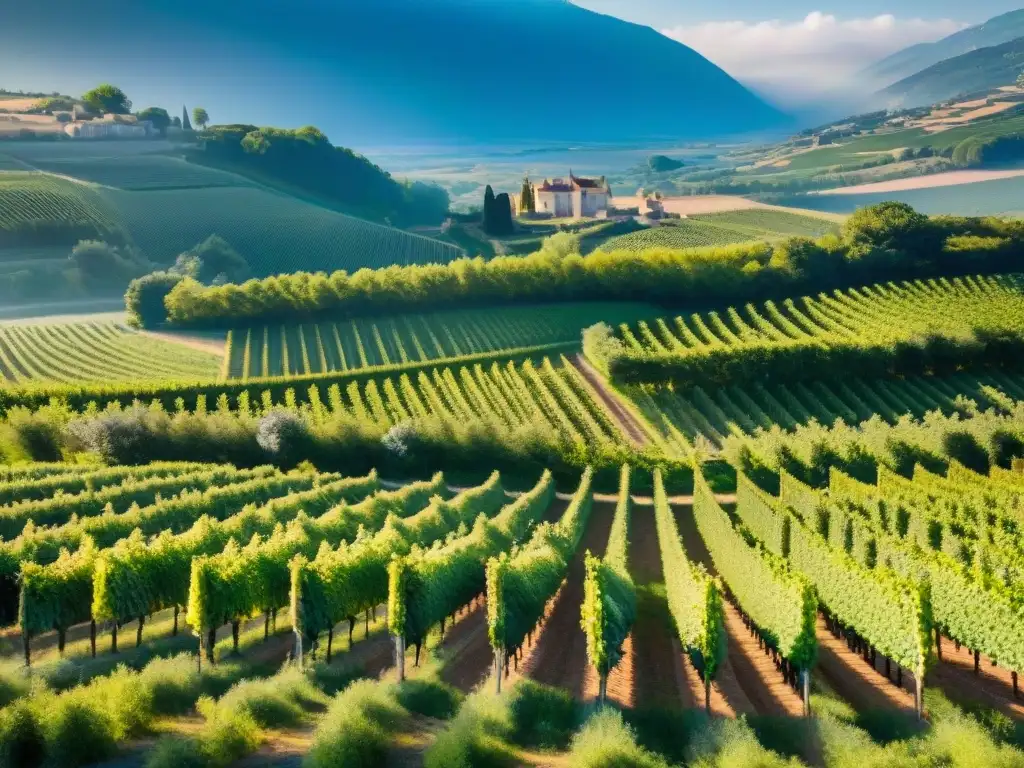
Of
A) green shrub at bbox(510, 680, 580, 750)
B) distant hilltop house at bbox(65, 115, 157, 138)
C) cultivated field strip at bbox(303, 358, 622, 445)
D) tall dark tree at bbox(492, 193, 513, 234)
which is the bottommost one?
cultivated field strip at bbox(303, 358, 622, 445)

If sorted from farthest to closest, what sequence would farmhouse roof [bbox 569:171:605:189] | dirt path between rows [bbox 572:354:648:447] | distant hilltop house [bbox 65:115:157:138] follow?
distant hilltop house [bbox 65:115:157:138] → farmhouse roof [bbox 569:171:605:189] → dirt path between rows [bbox 572:354:648:447]

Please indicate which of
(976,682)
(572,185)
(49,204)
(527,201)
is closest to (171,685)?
(976,682)

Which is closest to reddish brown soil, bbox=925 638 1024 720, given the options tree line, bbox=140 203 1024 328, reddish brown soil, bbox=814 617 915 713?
reddish brown soil, bbox=814 617 915 713

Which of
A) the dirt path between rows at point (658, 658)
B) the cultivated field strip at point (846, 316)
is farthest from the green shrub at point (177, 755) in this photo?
the cultivated field strip at point (846, 316)

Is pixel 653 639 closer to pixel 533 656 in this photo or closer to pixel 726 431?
pixel 533 656

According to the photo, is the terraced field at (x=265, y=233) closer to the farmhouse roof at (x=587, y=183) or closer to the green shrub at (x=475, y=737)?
the farmhouse roof at (x=587, y=183)

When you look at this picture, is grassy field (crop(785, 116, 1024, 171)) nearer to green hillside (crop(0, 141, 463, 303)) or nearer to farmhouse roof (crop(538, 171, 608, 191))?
farmhouse roof (crop(538, 171, 608, 191))

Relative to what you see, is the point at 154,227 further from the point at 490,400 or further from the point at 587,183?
the point at 490,400

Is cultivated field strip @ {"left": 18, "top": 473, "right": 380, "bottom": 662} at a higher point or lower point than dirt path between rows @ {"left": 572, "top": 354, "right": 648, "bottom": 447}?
higher
